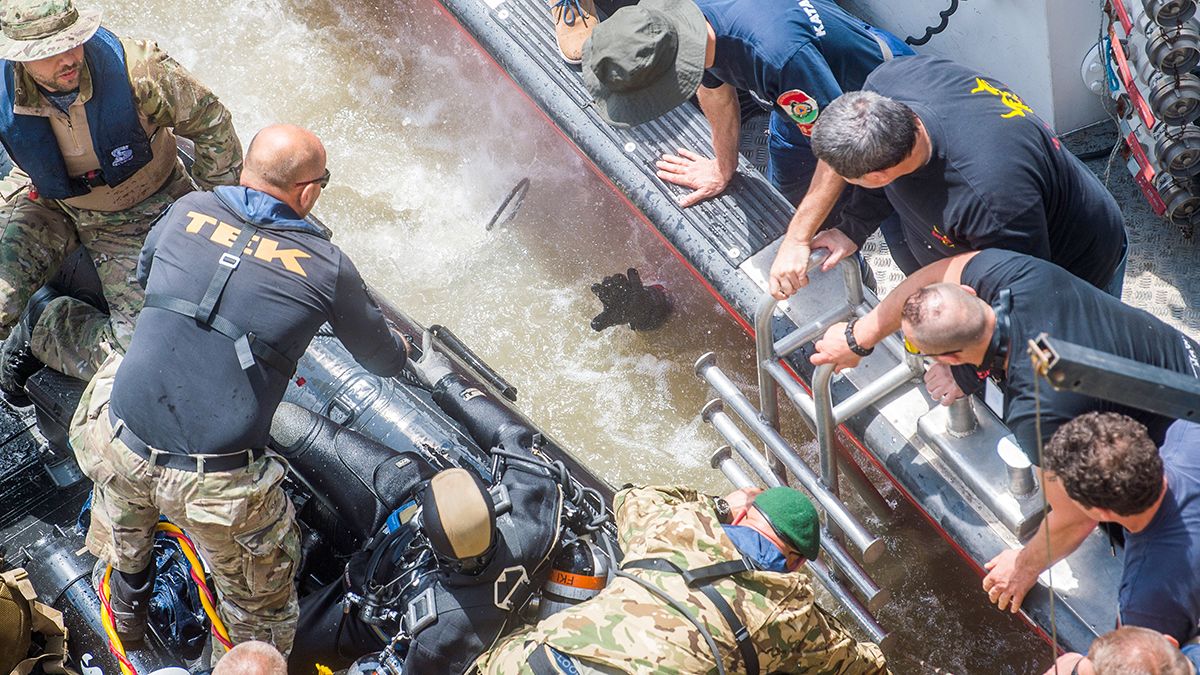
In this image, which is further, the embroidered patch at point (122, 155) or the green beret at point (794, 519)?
the embroidered patch at point (122, 155)

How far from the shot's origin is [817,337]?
350cm

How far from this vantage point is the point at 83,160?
3635 mm

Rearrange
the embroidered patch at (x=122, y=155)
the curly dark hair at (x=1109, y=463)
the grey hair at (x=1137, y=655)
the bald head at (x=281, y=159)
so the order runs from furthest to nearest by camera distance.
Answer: the embroidered patch at (x=122, y=155)
the bald head at (x=281, y=159)
the curly dark hair at (x=1109, y=463)
the grey hair at (x=1137, y=655)

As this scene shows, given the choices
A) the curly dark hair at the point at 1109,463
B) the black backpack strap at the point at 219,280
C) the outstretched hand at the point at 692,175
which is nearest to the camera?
the curly dark hair at the point at 1109,463

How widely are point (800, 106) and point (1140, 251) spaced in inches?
59.7

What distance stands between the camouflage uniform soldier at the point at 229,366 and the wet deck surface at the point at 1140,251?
1.74m

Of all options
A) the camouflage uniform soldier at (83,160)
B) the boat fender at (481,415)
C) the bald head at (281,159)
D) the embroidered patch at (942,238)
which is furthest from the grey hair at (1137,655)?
the camouflage uniform soldier at (83,160)

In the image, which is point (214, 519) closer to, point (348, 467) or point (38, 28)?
point (348, 467)

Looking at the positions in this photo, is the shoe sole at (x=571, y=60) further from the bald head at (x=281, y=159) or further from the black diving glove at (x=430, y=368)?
the bald head at (x=281, y=159)

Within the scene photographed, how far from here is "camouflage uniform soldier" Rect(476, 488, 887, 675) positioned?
2.72 meters

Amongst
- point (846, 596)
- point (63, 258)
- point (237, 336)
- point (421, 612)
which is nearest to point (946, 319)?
point (846, 596)

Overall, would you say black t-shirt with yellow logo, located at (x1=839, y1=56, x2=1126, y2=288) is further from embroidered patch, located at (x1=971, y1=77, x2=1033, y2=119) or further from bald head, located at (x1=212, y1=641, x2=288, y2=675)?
bald head, located at (x1=212, y1=641, x2=288, y2=675)

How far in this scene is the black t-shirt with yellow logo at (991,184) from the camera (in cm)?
293

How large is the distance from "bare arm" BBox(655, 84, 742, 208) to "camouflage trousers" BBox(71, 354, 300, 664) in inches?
60.8
